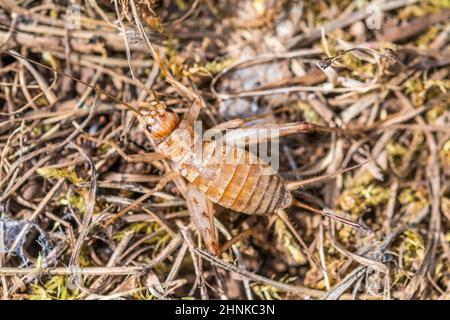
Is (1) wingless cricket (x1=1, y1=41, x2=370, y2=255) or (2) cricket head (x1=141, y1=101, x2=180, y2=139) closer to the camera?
(1) wingless cricket (x1=1, y1=41, x2=370, y2=255)

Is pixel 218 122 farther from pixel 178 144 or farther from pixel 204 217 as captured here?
pixel 204 217

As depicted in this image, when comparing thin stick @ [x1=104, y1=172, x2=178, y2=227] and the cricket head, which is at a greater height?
the cricket head

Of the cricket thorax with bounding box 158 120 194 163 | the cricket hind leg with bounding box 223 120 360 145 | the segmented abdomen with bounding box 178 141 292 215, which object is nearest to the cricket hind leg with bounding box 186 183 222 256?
the segmented abdomen with bounding box 178 141 292 215

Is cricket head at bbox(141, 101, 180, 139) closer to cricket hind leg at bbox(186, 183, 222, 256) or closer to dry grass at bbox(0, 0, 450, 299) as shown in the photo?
dry grass at bbox(0, 0, 450, 299)

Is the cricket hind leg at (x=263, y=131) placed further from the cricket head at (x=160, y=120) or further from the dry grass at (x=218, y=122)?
the cricket head at (x=160, y=120)

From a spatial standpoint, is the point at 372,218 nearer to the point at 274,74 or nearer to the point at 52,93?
the point at 274,74

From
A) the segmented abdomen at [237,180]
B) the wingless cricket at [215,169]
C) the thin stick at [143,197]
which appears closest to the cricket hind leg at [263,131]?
the wingless cricket at [215,169]

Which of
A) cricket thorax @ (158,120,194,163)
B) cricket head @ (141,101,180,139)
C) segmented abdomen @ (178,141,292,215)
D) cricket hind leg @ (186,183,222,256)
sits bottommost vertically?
cricket hind leg @ (186,183,222,256)

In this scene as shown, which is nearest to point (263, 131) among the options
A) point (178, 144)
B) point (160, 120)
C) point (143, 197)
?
point (178, 144)
